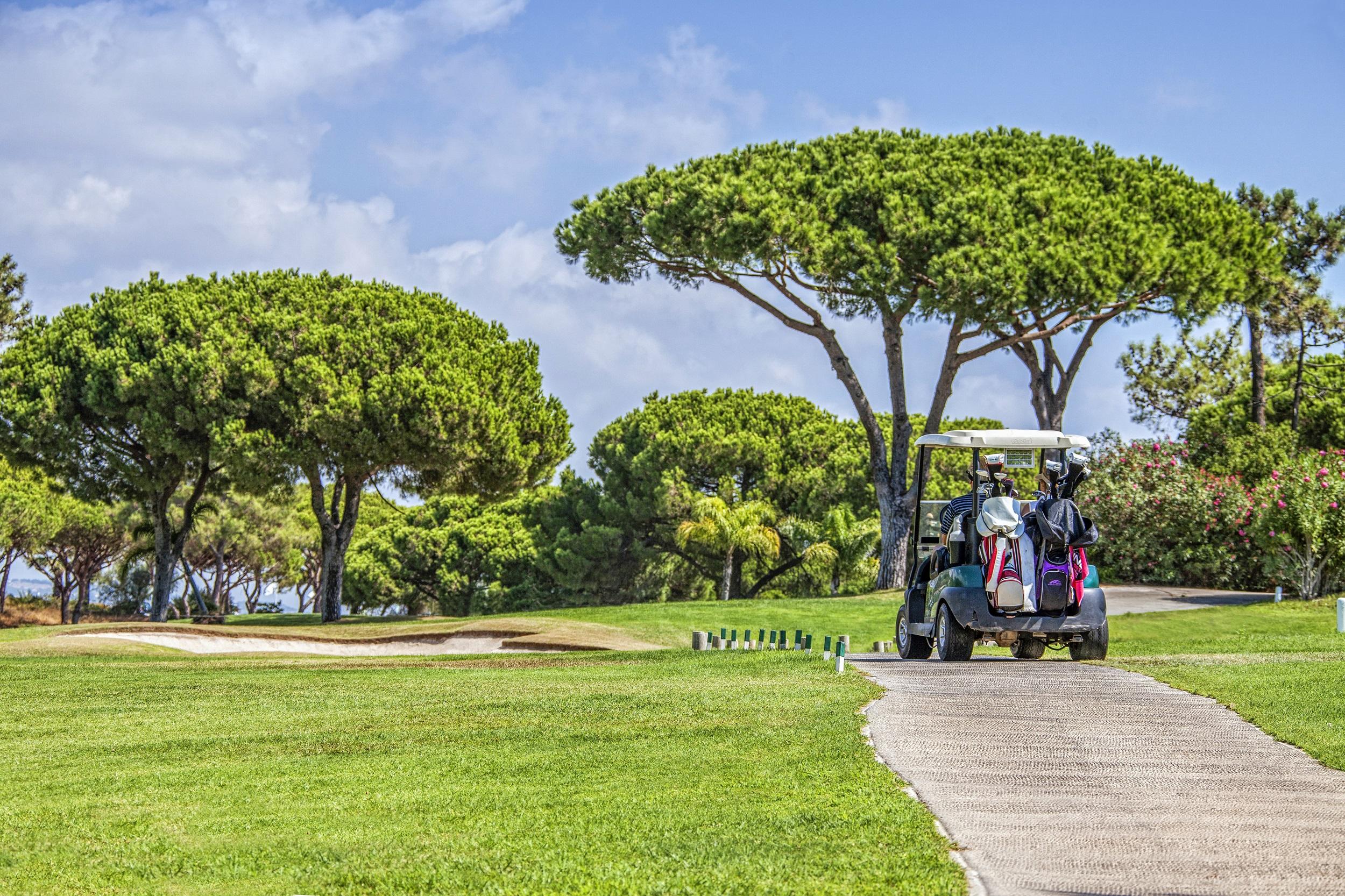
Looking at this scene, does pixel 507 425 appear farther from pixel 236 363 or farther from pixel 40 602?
pixel 40 602

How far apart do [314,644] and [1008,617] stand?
17.9 m

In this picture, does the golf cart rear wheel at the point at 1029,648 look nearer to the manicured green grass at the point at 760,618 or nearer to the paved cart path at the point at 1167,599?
the manicured green grass at the point at 760,618

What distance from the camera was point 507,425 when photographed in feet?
122

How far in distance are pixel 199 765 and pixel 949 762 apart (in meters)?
4.87

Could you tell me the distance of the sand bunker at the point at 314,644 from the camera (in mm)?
26125

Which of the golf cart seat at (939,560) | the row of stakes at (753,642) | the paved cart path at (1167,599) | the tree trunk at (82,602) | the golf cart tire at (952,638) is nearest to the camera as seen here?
the golf cart tire at (952,638)

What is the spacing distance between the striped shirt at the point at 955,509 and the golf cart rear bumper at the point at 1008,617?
2.62 feet

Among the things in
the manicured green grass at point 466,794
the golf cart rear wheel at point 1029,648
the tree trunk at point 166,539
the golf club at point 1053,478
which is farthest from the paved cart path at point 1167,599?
the tree trunk at point 166,539

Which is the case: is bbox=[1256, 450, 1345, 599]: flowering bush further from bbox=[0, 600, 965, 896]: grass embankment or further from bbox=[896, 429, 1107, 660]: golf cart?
bbox=[0, 600, 965, 896]: grass embankment

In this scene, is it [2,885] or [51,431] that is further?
[51,431]

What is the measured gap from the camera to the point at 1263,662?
1433cm

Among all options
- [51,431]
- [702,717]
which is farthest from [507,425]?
[702,717]

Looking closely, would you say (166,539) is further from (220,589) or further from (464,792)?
(464,792)

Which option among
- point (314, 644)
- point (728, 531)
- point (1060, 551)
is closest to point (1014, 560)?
point (1060, 551)
